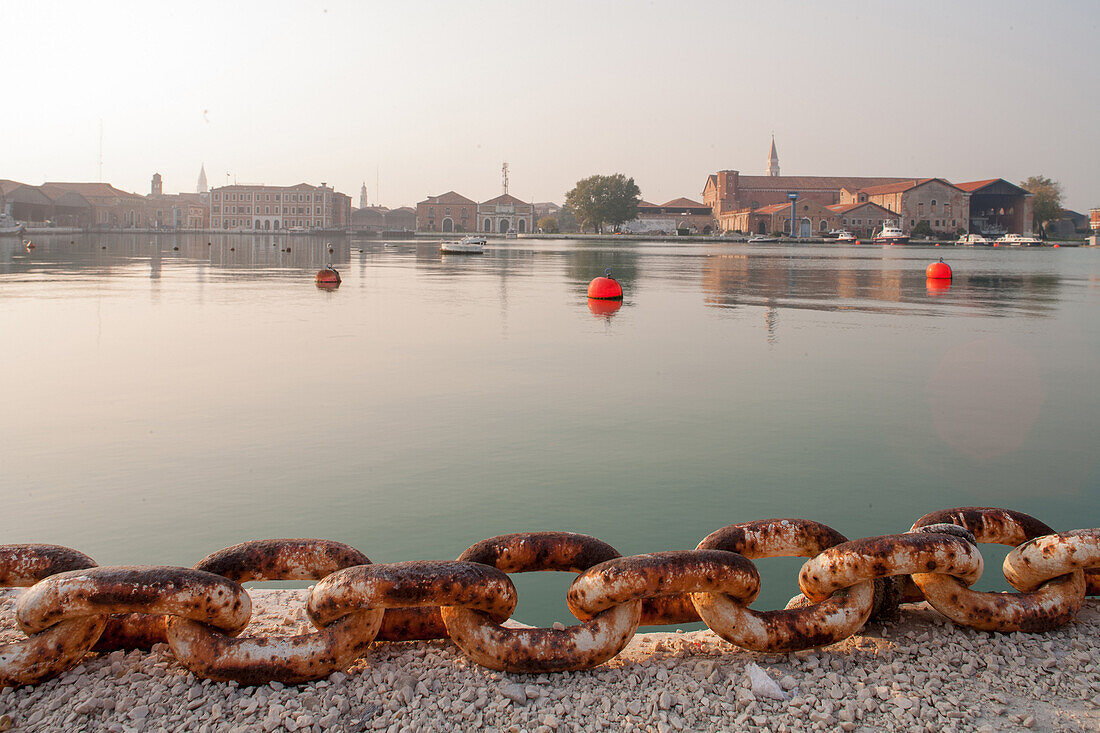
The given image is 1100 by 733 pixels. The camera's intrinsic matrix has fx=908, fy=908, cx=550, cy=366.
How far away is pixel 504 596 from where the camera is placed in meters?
2.80

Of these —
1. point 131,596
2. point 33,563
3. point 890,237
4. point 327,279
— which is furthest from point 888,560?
point 890,237

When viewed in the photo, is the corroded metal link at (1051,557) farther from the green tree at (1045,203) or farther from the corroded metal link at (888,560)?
the green tree at (1045,203)

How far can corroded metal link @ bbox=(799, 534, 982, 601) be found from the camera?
296cm

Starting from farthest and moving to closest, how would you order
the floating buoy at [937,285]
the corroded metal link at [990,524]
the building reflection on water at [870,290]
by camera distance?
the floating buoy at [937,285]
the building reflection on water at [870,290]
the corroded metal link at [990,524]

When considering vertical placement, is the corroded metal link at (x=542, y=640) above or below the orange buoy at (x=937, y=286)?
below

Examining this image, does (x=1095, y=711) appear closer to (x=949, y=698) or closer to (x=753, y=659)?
(x=949, y=698)

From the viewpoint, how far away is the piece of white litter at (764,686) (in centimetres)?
289

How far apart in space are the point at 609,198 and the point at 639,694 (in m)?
147

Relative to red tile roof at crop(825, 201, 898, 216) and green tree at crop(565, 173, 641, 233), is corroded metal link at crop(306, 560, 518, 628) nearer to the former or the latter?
red tile roof at crop(825, 201, 898, 216)

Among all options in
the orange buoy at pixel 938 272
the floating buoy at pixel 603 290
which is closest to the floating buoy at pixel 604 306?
the floating buoy at pixel 603 290

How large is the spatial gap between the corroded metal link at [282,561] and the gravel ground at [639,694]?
330mm

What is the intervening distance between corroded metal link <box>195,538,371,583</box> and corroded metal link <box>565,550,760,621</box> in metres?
0.73

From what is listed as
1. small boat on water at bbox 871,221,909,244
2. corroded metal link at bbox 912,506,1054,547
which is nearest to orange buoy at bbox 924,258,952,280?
corroded metal link at bbox 912,506,1054,547

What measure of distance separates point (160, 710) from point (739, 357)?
1154 centimetres
